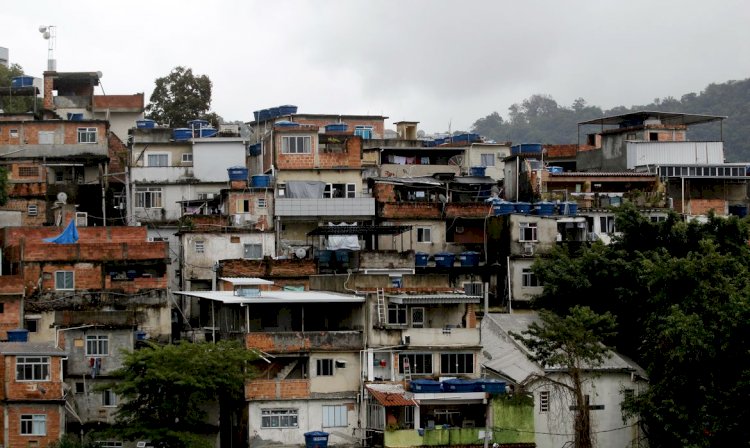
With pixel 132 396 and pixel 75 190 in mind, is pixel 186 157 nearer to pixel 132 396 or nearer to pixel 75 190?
pixel 75 190

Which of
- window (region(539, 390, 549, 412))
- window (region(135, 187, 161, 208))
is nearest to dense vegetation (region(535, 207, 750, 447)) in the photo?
window (region(539, 390, 549, 412))

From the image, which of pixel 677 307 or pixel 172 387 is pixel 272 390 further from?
pixel 677 307

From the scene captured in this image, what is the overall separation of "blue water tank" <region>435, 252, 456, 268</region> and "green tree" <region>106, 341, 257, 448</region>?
1454cm

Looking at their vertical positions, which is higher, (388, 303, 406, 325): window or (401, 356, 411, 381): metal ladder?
(388, 303, 406, 325): window

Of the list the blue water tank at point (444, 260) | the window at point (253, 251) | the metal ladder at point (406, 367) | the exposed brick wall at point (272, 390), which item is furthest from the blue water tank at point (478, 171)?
the exposed brick wall at point (272, 390)

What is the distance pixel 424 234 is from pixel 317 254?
547 centimetres

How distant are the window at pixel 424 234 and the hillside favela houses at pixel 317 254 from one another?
0.23 feet

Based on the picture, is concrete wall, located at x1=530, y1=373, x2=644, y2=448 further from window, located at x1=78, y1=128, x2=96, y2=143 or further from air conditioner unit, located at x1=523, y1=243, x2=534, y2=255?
window, located at x1=78, y1=128, x2=96, y2=143

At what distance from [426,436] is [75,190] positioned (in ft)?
87.0

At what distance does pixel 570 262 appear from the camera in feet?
181

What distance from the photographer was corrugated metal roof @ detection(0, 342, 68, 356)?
46781mm

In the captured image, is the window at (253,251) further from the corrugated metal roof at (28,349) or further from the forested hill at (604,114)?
the forested hill at (604,114)

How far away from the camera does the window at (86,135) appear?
226 feet

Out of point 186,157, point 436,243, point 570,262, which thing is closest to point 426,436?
point 570,262
